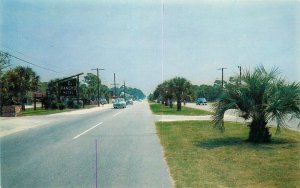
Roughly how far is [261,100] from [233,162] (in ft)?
14.2

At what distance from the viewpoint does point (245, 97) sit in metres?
13.5

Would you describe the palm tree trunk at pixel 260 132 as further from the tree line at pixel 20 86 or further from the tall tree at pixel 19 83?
the tall tree at pixel 19 83

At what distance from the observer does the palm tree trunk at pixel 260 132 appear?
1354cm

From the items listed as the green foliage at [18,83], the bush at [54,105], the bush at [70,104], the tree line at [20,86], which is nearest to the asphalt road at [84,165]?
the tree line at [20,86]

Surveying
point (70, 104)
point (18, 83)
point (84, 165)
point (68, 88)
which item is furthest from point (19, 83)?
point (84, 165)

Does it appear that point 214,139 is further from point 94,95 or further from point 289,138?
point 94,95

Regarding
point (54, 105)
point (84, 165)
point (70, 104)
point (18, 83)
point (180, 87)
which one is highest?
point (18, 83)

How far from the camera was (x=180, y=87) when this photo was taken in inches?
1826

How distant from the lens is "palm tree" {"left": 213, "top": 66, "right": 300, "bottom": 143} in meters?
13.0

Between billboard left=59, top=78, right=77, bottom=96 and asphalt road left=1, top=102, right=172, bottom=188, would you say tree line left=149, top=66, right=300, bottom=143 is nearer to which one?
asphalt road left=1, top=102, right=172, bottom=188

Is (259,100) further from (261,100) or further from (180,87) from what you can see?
(180,87)

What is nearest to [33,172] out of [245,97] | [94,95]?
[245,97]

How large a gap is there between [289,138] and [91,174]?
873cm

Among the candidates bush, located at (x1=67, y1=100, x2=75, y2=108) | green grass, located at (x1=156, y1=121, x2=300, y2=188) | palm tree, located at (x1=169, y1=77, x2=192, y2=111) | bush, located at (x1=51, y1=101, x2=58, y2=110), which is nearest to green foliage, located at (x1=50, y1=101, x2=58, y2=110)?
bush, located at (x1=51, y1=101, x2=58, y2=110)
